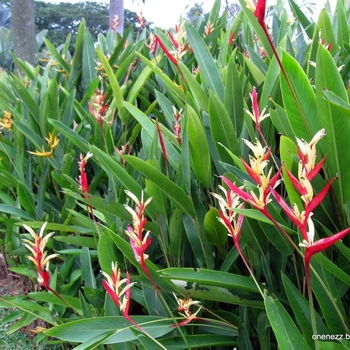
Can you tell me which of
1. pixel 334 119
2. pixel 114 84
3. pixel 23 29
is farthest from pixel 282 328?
pixel 23 29

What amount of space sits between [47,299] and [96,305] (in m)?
0.16

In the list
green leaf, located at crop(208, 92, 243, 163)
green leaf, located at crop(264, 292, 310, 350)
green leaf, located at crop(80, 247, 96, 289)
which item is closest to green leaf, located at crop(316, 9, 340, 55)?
green leaf, located at crop(208, 92, 243, 163)

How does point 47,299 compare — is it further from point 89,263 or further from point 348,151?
point 348,151

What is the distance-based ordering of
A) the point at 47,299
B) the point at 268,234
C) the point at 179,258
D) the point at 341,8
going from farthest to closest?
the point at 341,8
the point at 47,299
the point at 179,258
the point at 268,234

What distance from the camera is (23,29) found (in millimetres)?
5594

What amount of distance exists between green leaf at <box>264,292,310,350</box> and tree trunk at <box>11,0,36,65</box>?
5.43 m

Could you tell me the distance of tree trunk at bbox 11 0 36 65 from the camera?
18.1 feet

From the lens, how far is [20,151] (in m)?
2.02

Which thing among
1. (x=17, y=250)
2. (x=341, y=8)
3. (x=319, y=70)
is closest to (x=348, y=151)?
(x=319, y=70)

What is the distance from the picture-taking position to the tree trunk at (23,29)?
5.52m

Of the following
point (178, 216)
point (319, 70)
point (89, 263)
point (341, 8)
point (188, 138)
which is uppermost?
point (341, 8)

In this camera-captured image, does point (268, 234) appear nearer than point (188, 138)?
Yes

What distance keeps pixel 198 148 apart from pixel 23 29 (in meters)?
5.32

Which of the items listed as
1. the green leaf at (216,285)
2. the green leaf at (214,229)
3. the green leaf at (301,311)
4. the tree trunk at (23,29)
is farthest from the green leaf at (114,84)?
the tree trunk at (23,29)
